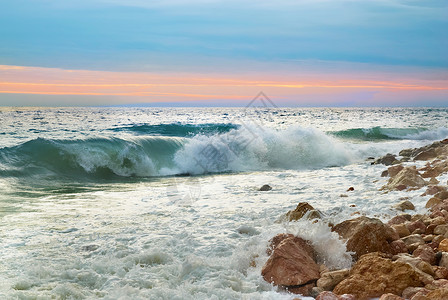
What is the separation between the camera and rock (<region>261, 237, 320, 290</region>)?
409cm

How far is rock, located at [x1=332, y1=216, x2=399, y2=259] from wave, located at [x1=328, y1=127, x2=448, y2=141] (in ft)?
91.6

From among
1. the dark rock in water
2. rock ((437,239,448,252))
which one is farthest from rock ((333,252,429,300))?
the dark rock in water

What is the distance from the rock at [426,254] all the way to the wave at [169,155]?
11321mm

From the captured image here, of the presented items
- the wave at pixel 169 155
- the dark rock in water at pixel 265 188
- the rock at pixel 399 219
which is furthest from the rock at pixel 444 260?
the wave at pixel 169 155

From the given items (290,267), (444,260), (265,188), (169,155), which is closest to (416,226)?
(444,260)

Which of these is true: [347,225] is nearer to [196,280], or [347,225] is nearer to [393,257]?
[393,257]

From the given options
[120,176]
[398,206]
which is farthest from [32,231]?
[120,176]

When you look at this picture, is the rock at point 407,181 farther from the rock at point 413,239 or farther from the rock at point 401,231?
the rock at point 413,239

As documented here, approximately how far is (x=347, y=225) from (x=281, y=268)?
4.18ft

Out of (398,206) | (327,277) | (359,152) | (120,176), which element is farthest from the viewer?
(359,152)

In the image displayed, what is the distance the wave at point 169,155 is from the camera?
1450cm

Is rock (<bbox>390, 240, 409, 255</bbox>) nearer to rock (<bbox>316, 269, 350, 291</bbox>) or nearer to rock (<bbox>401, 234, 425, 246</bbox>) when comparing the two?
rock (<bbox>401, 234, 425, 246</bbox>)

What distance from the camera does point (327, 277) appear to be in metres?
4.02

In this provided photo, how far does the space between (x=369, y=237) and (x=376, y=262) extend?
692 millimetres
